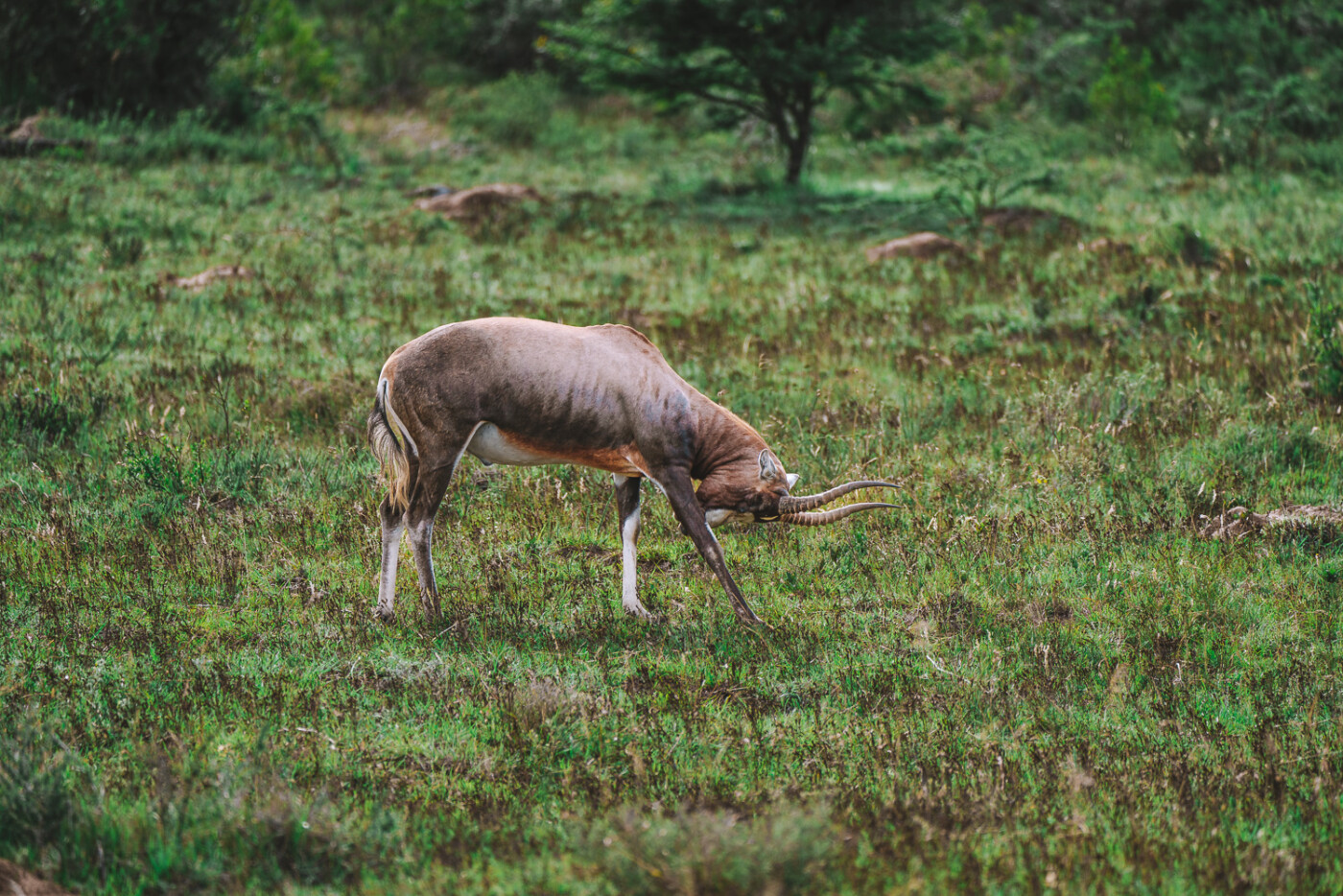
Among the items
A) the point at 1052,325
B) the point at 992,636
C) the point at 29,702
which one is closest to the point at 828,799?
the point at 992,636

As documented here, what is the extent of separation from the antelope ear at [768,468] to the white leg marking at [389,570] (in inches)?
78.8

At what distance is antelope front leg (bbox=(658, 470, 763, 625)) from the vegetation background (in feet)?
0.82

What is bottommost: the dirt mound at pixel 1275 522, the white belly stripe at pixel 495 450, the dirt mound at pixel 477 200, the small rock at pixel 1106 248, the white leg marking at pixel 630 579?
the white leg marking at pixel 630 579

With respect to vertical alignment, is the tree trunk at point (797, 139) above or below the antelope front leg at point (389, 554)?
above

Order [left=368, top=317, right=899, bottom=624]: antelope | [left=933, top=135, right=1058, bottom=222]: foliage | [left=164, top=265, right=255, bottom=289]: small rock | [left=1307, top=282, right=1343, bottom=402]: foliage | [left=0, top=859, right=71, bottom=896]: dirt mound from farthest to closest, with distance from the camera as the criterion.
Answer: [left=933, top=135, right=1058, bottom=222]: foliage, [left=164, top=265, right=255, bottom=289]: small rock, [left=1307, top=282, right=1343, bottom=402]: foliage, [left=368, top=317, right=899, bottom=624]: antelope, [left=0, top=859, right=71, bottom=896]: dirt mound

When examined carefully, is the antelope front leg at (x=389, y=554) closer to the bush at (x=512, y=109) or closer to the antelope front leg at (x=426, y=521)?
the antelope front leg at (x=426, y=521)

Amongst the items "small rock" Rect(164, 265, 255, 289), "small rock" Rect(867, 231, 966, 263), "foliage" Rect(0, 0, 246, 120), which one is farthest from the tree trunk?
"foliage" Rect(0, 0, 246, 120)

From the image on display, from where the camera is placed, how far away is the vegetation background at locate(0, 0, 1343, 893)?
3.79 meters

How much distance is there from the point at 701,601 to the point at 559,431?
1325mm

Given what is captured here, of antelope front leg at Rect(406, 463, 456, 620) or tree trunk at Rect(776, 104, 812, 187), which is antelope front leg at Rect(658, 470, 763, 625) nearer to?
antelope front leg at Rect(406, 463, 456, 620)

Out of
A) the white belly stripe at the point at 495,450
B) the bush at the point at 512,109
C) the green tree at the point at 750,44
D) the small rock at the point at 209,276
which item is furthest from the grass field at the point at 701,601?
the bush at the point at 512,109

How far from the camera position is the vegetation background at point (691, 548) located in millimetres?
3795

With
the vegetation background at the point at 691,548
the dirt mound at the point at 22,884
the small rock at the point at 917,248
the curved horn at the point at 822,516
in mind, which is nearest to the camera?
the dirt mound at the point at 22,884

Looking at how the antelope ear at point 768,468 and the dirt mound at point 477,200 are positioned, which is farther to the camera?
the dirt mound at point 477,200
